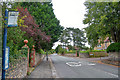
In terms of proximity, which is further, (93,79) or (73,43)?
(73,43)

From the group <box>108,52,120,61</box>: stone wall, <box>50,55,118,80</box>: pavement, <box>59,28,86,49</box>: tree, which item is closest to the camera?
<box>50,55,118,80</box>: pavement

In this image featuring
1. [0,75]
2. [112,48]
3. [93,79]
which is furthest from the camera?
[112,48]

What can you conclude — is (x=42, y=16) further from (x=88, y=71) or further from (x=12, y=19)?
(x=12, y=19)

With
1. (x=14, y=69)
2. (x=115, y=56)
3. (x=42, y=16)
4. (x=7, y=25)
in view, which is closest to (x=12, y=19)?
(x=7, y=25)

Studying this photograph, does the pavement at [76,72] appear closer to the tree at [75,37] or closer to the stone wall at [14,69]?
the stone wall at [14,69]

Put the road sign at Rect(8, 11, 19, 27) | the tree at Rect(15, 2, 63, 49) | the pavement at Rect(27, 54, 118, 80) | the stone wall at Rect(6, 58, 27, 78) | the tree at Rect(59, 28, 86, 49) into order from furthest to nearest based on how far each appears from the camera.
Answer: the tree at Rect(59, 28, 86, 49) → the tree at Rect(15, 2, 63, 49) → the pavement at Rect(27, 54, 118, 80) → the stone wall at Rect(6, 58, 27, 78) → the road sign at Rect(8, 11, 19, 27)

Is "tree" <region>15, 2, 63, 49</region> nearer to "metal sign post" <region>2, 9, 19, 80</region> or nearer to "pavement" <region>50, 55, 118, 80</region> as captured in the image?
"pavement" <region>50, 55, 118, 80</region>

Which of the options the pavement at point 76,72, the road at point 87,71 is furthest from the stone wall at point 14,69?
the road at point 87,71

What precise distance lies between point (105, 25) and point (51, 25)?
7.76 m

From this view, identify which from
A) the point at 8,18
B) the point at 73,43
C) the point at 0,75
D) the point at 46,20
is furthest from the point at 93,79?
the point at 73,43

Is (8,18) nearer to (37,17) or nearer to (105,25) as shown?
(37,17)

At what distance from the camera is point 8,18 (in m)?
3.80

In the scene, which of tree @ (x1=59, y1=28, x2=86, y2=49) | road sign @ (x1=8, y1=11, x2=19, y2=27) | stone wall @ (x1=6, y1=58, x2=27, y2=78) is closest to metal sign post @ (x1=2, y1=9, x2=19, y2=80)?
road sign @ (x1=8, y1=11, x2=19, y2=27)

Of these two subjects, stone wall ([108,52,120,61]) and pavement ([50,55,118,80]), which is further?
stone wall ([108,52,120,61])
